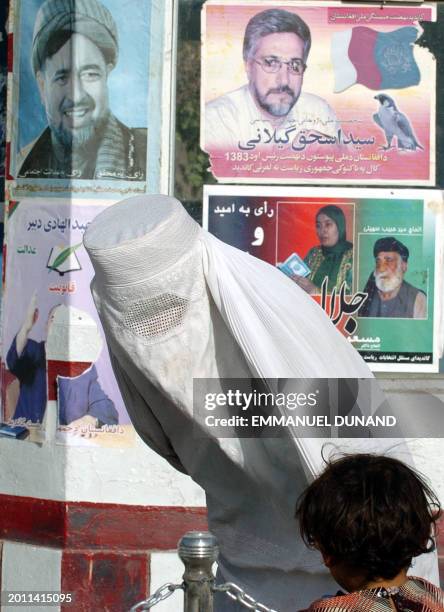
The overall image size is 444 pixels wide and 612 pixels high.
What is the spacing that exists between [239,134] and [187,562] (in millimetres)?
3525

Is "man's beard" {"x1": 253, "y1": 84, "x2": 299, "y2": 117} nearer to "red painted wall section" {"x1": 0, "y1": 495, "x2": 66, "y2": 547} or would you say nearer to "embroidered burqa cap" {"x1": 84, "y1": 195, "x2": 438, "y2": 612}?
"red painted wall section" {"x1": 0, "y1": 495, "x2": 66, "y2": 547}

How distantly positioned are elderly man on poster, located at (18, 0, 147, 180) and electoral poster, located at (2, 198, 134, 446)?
22 centimetres

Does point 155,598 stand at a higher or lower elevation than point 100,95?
lower

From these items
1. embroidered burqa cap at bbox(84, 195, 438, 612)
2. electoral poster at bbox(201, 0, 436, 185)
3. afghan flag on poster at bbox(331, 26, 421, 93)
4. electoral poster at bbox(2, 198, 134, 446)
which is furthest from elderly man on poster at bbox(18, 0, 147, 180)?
embroidered burqa cap at bbox(84, 195, 438, 612)

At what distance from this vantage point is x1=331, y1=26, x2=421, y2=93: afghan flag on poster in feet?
18.2

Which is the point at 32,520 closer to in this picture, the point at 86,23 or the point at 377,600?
the point at 86,23

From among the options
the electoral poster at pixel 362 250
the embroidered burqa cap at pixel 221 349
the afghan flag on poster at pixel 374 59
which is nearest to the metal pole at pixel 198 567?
the embroidered burqa cap at pixel 221 349

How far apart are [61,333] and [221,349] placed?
287 cm

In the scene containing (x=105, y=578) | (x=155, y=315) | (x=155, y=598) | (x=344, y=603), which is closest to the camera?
(x=344, y=603)

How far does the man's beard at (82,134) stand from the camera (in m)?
5.41

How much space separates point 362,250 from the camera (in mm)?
5527

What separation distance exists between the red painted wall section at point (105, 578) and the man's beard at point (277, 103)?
2241 millimetres

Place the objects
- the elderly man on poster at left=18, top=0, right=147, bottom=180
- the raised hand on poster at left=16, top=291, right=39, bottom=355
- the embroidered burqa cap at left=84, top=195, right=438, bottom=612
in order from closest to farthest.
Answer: the embroidered burqa cap at left=84, top=195, right=438, bottom=612, the elderly man on poster at left=18, top=0, right=147, bottom=180, the raised hand on poster at left=16, top=291, right=39, bottom=355

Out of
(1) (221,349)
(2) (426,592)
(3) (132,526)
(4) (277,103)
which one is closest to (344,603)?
(2) (426,592)
